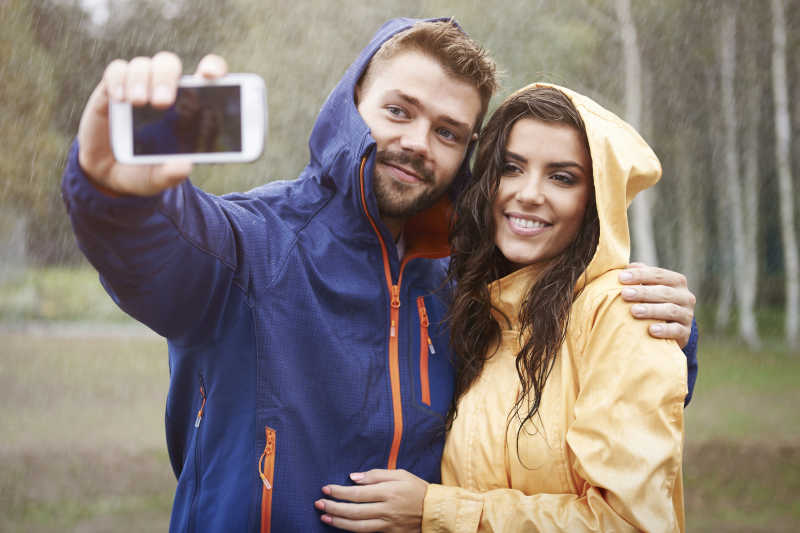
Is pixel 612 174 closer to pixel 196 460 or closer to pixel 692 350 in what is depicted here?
pixel 692 350

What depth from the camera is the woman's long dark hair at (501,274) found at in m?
1.97

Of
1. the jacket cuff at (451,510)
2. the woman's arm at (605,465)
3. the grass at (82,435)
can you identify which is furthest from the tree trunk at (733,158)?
the jacket cuff at (451,510)

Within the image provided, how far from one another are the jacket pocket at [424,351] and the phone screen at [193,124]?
1152 mm

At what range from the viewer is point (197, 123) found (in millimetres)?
1098

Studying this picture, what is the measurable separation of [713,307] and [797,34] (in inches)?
296

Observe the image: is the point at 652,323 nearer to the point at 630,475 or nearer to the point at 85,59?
the point at 630,475

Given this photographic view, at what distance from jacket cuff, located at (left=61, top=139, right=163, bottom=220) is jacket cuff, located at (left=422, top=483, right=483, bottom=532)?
1.18 meters

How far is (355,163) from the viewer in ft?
6.32

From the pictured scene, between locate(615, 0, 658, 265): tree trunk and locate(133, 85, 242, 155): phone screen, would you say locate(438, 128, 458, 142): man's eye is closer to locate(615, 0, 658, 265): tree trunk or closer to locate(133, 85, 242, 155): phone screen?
locate(133, 85, 242, 155): phone screen

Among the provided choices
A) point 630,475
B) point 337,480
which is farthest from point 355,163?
point 630,475

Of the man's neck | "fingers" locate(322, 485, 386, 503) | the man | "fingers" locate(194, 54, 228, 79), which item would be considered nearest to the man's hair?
the man

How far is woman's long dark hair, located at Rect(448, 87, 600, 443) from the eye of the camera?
1975 mm

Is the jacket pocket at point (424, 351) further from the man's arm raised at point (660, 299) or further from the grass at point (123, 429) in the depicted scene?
the grass at point (123, 429)

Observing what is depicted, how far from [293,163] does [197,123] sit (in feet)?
27.3
